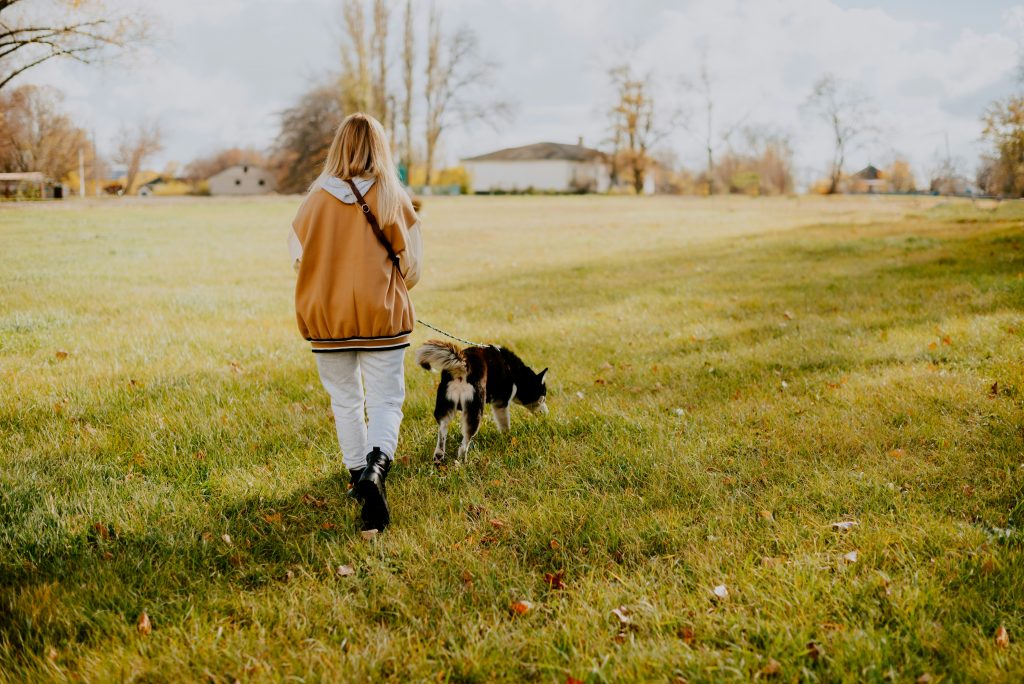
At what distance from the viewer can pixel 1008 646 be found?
9.01 feet

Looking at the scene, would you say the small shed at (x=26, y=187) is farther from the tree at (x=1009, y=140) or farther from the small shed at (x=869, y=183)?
the small shed at (x=869, y=183)

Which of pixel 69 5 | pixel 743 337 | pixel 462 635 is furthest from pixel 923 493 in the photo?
pixel 69 5

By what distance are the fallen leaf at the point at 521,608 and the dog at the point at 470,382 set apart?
1.60 m

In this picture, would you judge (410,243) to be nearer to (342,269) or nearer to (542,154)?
(342,269)

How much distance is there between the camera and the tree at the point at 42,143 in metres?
64.4

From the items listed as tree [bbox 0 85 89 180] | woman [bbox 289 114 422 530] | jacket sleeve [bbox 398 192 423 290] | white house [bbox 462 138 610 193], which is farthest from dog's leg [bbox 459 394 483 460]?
white house [bbox 462 138 610 193]

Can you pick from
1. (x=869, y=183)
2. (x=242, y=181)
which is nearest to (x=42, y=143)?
(x=242, y=181)

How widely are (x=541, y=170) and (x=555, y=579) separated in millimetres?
93068

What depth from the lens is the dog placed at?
4.27 meters

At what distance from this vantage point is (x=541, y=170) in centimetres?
9306

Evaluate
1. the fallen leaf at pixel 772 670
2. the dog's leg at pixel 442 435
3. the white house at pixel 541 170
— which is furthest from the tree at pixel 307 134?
the fallen leaf at pixel 772 670

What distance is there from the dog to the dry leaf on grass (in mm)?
1940

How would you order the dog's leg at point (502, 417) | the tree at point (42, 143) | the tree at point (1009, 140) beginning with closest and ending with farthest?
the dog's leg at point (502, 417), the tree at point (1009, 140), the tree at point (42, 143)

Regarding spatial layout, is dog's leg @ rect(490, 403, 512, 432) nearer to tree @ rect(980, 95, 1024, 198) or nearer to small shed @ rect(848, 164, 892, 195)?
tree @ rect(980, 95, 1024, 198)
